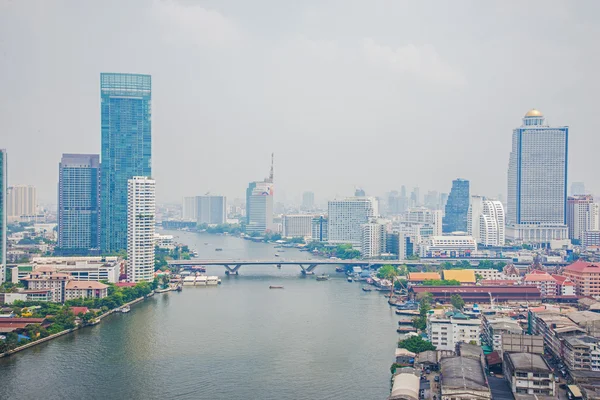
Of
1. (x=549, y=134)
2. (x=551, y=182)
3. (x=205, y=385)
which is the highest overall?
(x=549, y=134)

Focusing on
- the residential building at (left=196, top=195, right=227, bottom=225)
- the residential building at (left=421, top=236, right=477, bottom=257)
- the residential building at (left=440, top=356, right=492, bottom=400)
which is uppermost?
the residential building at (left=196, top=195, right=227, bottom=225)

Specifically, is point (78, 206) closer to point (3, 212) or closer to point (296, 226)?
point (3, 212)

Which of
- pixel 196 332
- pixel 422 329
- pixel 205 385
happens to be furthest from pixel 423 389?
pixel 196 332

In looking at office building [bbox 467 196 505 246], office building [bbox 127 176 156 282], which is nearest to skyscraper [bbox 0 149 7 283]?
office building [bbox 127 176 156 282]

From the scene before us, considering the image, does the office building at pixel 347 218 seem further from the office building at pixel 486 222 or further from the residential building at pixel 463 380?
the residential building at pixel 463 380

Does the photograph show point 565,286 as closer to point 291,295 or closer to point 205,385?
point 291,295

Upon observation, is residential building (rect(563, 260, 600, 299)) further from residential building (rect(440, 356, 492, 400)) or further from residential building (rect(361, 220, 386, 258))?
residential building (rect(361, 220, 386, 258))
